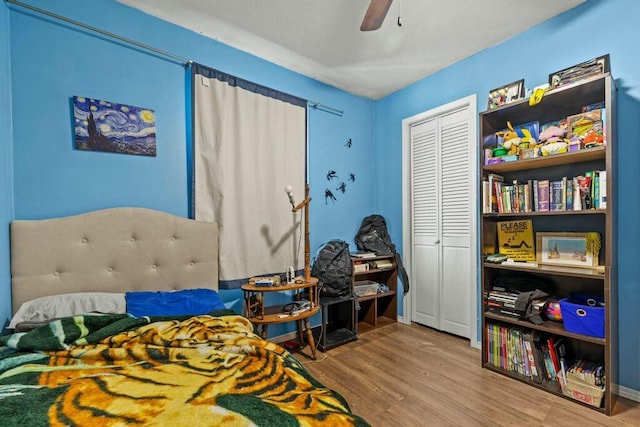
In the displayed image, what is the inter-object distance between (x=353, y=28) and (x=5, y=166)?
2376 millimetres

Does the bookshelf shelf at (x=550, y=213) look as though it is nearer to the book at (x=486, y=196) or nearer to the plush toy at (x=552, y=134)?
the book at (x=486, y=196)

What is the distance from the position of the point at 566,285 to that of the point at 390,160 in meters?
1.99

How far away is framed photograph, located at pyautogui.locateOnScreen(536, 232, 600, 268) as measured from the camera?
1.84 meters

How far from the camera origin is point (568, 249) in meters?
1.96

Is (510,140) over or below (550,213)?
over

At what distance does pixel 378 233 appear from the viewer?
3.23 metres

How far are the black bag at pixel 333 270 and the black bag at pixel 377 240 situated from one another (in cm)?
52

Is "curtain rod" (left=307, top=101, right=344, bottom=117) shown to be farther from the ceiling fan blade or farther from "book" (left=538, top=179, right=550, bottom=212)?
"book" (left=538, top=179, right=550, bottom=212)

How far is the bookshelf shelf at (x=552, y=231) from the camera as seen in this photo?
164 cm

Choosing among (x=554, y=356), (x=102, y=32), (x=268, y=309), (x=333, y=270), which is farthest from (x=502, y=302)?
(x=102, y=32)

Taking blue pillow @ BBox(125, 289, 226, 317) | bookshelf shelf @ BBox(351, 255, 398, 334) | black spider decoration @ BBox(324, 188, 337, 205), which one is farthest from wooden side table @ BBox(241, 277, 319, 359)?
black spider decoration @ BBox(324, 188, 337, 205)

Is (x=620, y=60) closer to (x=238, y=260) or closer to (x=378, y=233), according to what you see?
(x=378, y=233)

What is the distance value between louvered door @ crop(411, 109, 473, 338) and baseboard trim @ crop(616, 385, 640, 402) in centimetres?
98

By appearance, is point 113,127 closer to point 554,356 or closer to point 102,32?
point 102,32
